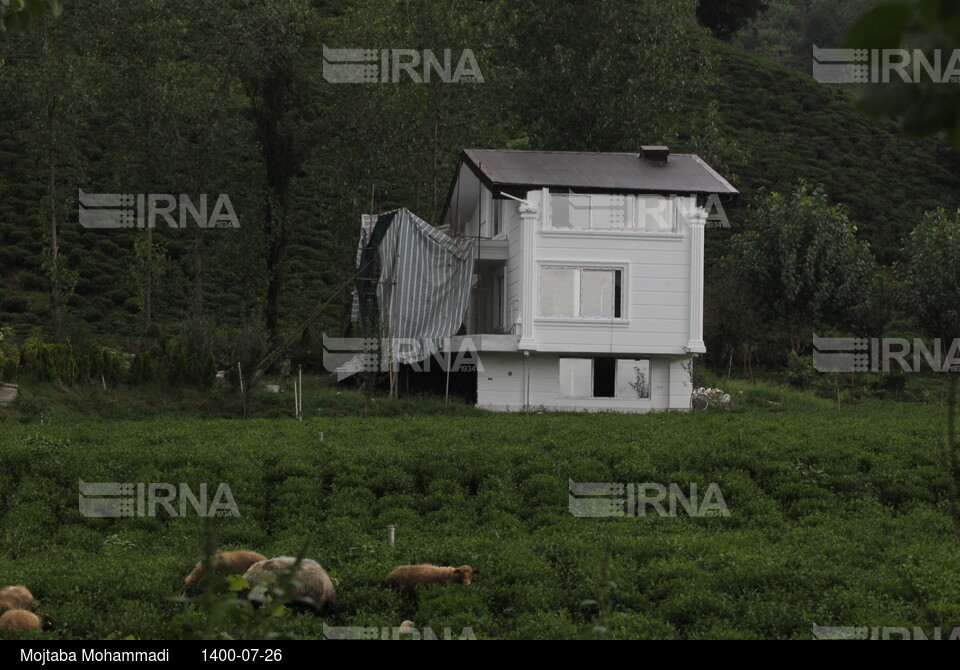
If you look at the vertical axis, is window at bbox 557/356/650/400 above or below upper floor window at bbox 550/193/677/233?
below

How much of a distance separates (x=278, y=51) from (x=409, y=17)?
567 centimetres

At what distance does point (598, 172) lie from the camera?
31.7 m

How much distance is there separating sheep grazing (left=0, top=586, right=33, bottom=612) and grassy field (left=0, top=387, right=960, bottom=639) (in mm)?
342

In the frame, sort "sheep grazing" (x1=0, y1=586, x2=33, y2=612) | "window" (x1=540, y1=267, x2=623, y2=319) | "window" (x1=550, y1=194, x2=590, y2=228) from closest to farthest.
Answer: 1. "sheep grazing" (x1=0, y1=586, x2=33, y2=612)
2. "window" (x1=540, y1=267, x2=623, y2=319)
3. "window" (x1=550, y1=194, x2=590, y2=228)

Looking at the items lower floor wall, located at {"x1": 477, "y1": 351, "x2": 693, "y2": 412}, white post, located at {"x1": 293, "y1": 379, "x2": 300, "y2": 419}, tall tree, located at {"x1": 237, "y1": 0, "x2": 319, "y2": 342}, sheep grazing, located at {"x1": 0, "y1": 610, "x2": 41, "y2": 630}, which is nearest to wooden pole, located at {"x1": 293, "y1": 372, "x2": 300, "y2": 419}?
white post, located at {"x1": 293, "y1": 379, "x2": 300, "y2": 419}

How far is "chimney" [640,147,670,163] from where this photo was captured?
3269 cm

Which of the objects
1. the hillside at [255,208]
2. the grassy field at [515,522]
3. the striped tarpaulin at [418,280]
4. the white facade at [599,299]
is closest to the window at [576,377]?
the white facade at [599,299]

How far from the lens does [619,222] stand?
3075 centimetres

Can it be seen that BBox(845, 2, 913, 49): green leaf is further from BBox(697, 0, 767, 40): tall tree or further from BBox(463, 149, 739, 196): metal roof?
BBox(697, 0, 767, 40): tall tree

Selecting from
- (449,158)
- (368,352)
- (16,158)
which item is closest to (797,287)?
(449,158)

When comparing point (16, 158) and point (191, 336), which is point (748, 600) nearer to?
point (191, 336)

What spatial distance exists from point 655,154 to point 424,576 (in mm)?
22079

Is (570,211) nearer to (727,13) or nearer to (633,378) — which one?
(633,378)

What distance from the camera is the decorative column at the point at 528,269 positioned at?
98.2 ft
